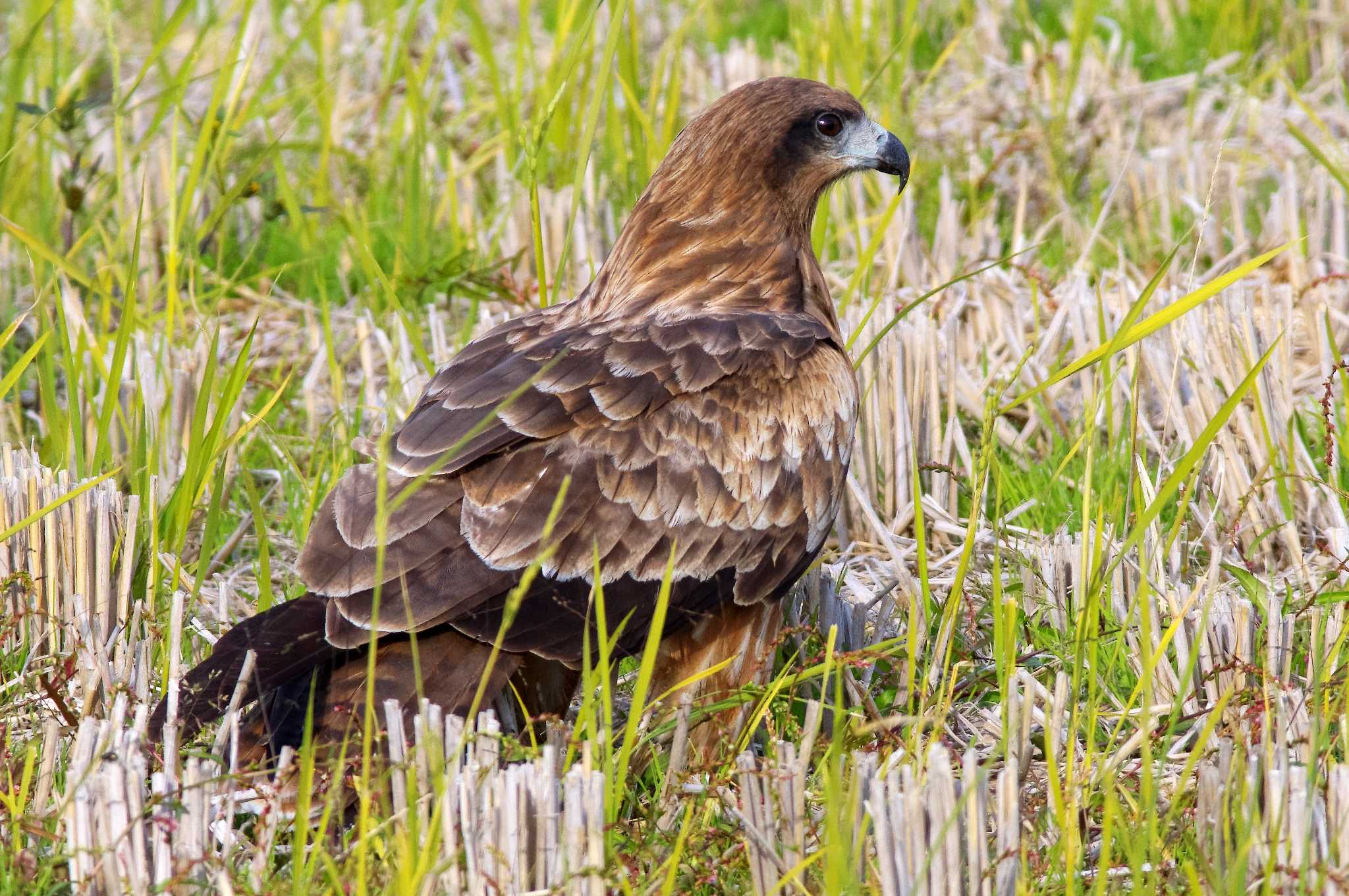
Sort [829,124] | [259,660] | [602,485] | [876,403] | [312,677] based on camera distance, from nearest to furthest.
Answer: [259,660] < [312,677] < [602,485] < [829,124] < [876,403]

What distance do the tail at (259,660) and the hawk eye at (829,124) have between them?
2.17m

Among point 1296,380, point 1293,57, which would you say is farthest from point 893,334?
point 1293,57

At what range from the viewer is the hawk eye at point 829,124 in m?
4.67

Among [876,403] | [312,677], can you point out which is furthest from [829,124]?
[312,677]

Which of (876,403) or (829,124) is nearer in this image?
(829,124)

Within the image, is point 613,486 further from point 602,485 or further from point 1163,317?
point 1163,317

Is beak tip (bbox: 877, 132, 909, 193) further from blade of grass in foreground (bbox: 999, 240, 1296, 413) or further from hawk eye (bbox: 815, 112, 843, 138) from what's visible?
blade of grass in foreground (bbox: 999, 240, 1296, 413)

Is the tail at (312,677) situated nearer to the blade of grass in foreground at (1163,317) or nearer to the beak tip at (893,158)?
the blade of grass in foreground at (1163,317)

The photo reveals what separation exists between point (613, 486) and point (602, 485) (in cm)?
3

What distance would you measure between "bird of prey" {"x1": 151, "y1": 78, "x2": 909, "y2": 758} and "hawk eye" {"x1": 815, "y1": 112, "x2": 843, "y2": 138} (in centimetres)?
7

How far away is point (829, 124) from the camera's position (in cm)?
468

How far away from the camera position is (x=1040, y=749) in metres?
3.80

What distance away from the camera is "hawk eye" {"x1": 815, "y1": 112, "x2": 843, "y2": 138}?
184 inches

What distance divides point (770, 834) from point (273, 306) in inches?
169
